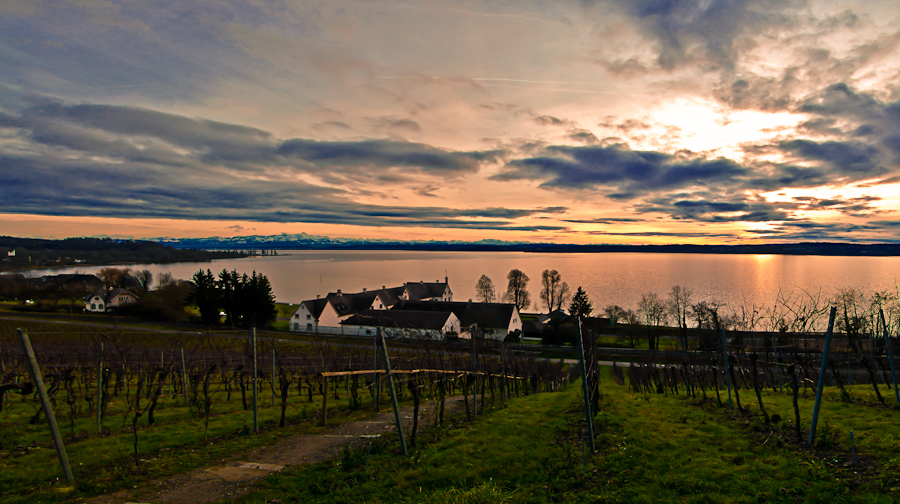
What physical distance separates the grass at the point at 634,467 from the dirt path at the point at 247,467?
635 mm

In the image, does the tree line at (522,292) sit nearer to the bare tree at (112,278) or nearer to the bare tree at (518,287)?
the bare tree at (518,287)

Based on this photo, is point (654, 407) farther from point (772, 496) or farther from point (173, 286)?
point (173, 286)

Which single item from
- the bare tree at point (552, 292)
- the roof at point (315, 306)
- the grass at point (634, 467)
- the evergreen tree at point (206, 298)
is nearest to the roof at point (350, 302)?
the roof at point (315, 306)

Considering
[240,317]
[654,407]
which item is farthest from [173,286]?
[654,407]

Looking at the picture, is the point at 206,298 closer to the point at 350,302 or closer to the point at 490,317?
the point at 350,302

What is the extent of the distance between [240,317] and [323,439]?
5099cm

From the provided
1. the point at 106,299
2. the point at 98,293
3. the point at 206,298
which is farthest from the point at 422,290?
the point at 98,293

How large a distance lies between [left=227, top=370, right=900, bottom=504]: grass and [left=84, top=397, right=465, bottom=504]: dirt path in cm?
64

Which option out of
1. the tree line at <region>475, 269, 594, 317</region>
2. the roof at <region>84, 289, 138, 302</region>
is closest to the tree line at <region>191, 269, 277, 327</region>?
the roof at <region>84, 289, 138, 302</region>

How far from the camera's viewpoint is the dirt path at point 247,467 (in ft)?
24.4

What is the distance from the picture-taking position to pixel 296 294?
107 metres

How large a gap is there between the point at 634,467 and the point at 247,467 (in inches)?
314

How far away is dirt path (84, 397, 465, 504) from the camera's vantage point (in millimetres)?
7438

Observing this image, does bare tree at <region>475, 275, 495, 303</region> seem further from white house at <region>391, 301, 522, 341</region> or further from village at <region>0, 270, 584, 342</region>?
white house at <region>391, 301, 522, 341</region>
